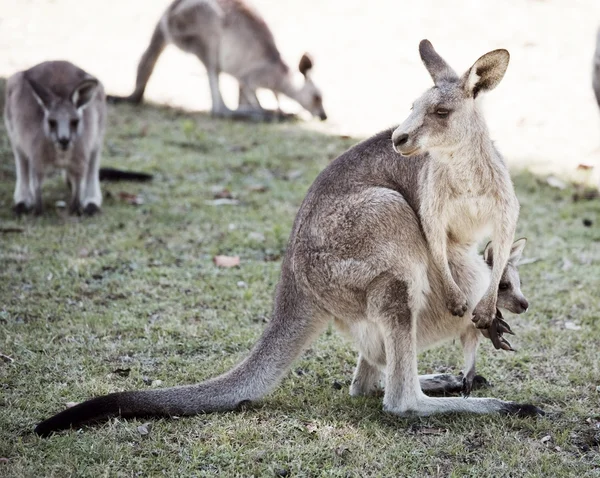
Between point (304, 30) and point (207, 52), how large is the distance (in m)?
2.53

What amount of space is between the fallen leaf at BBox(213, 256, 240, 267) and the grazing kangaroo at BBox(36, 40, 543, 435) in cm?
179

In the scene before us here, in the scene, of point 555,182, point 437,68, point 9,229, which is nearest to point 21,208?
point 9,229

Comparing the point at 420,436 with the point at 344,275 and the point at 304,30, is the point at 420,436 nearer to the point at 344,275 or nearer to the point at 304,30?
the point at 344,275

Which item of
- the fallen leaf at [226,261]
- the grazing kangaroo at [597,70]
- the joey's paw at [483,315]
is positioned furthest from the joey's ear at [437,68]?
the grazing kangaroo at [597,70]

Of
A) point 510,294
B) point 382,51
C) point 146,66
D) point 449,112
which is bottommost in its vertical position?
point 510,294

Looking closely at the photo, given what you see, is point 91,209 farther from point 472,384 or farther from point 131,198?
point 472,384

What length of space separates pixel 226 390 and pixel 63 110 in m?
3.46

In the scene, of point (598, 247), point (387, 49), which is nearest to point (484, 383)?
point (598, 247)

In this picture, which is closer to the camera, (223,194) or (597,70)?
(597,70)

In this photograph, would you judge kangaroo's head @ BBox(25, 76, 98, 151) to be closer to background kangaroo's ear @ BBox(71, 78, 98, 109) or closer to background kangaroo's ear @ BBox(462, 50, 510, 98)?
background kangaroo's ear @ BBox(71, 78, 98, 109)

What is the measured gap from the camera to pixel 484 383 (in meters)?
3.83

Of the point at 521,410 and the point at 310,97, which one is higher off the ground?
the point at 310,97

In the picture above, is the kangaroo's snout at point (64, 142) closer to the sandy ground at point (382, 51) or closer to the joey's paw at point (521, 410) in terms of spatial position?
the sandy ground at point (382, 51)

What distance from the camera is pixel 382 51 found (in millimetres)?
10422
